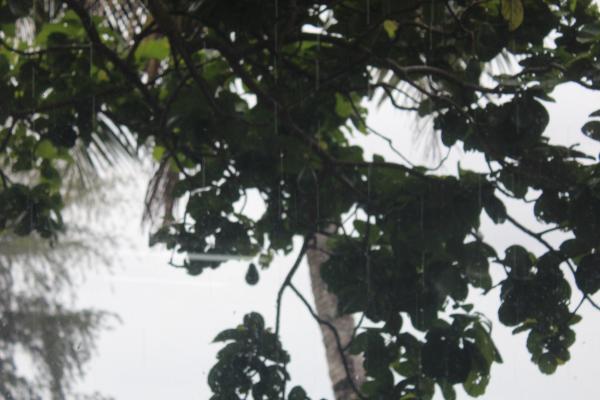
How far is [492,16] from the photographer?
188 cm

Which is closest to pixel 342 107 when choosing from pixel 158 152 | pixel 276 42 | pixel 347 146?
pixel 347 146

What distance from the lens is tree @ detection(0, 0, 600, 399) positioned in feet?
5.83

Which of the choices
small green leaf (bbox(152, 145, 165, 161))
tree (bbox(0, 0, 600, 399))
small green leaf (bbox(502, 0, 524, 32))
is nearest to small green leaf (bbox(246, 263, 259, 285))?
tree (bbox(0, 0, 600, 399))

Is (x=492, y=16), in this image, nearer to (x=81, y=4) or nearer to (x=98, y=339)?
(x=81, y=4)

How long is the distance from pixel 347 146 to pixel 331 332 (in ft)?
1.38

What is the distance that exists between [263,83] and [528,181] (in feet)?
2.00

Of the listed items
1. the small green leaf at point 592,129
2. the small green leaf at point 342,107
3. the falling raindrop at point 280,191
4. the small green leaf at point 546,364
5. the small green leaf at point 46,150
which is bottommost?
the small green leaf at point 546,364

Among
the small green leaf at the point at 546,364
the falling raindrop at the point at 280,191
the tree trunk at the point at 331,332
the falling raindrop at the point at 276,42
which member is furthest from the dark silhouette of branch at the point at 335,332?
the falling raindrop at the point at 276,42

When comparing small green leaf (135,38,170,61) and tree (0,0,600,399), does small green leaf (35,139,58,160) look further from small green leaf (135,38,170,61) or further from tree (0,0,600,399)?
small green leaf (135,38,170,61)

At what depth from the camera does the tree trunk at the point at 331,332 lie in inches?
74.3

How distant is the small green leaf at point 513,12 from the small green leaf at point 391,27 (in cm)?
26

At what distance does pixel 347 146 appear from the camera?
2.11 meters

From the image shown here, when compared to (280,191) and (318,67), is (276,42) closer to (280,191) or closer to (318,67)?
(318,67)

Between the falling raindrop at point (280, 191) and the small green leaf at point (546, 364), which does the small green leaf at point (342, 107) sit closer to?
the falling raindrop at point (280, 191)
